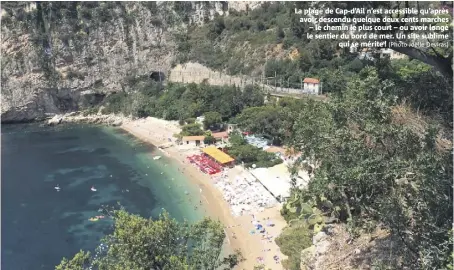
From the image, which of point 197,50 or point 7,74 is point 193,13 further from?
point 7,74

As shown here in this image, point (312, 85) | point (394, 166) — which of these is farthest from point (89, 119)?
point (394, 166)

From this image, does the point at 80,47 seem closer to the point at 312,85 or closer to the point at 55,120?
the point at 55,120

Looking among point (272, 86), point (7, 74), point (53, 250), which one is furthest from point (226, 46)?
point (53, 250)

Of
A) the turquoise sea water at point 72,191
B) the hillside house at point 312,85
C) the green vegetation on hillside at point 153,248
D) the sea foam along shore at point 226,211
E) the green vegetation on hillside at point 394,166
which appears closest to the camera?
the green vegetation on hillside at point 394,166

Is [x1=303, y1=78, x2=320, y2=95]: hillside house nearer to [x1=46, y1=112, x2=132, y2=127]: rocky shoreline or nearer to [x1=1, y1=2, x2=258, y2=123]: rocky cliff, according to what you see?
[x1=46, y1=112, x2=132, y2=127]: rocky shoreline

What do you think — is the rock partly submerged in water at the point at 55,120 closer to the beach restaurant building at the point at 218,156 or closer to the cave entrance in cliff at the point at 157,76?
the cave entrance in cliff at the point at 157,76

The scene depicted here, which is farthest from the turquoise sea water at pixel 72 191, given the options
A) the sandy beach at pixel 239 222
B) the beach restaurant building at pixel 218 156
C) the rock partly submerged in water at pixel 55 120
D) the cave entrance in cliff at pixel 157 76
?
the cave entrance in cliff at pixel 157 76

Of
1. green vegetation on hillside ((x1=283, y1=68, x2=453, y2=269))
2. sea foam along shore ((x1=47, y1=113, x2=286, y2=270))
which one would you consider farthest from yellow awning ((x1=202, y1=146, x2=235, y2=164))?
green vegetation on hillside ((x1=283, y1=68, x2=453, y2=269))
